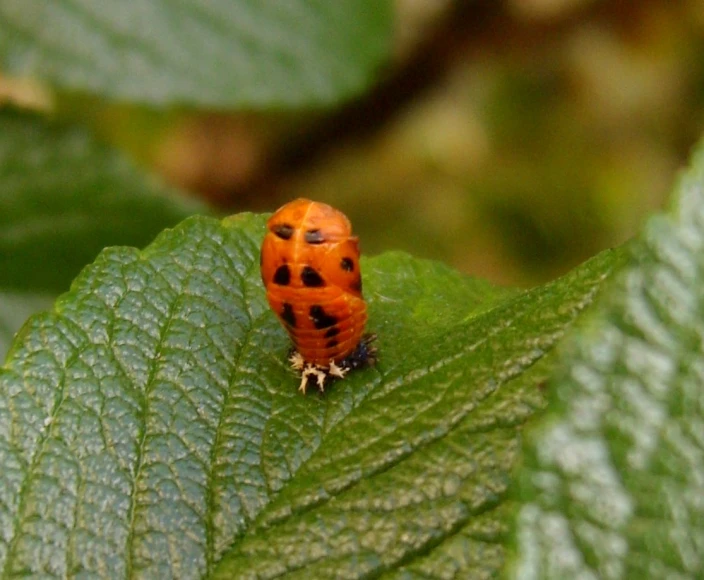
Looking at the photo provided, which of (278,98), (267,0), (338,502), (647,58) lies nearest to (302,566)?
(338,502)

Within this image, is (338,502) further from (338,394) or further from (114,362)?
(114,362)

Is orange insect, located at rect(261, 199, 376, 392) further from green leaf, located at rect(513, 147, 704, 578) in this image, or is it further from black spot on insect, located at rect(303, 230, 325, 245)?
green leaf, located at rect(513, 147, 704, 578)

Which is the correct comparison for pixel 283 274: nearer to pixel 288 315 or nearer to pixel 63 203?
pixel 288 315

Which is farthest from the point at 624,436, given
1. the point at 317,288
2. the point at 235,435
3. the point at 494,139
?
the point at 494,139

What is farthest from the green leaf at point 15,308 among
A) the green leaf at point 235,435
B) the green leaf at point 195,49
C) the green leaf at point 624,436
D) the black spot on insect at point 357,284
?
the green leaf at point 624,436

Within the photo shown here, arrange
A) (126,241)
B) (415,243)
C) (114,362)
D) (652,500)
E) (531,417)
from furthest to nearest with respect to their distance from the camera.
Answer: (415,243)
(126,241)
(114,362)
(531,417)
(652,500)

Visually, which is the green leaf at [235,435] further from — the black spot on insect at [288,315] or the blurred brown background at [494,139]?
the blurred brown background at [494,139]

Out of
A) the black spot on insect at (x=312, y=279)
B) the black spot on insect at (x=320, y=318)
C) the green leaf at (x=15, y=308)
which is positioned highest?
the green leaf at (x=15, y=308)
